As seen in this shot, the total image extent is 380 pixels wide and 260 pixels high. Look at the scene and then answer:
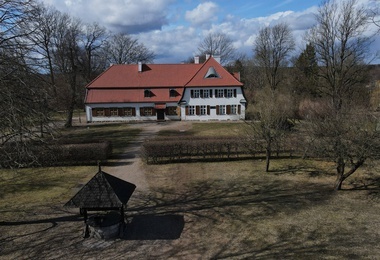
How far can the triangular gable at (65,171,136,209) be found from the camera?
9.53 m

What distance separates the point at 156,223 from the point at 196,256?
8.57 ft

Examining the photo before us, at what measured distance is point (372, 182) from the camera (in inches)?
608

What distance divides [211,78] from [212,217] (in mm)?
30762

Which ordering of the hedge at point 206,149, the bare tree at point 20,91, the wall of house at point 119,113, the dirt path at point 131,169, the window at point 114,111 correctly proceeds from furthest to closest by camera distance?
the window at point 114,111, the wall of house at point 119,113, the hedge at point 206,149, the dirt path at point 131,169, the bare tree at point 20,91

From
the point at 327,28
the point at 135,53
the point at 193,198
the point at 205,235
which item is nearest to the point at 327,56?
the point at 327,28

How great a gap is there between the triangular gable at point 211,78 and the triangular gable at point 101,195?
101 ft

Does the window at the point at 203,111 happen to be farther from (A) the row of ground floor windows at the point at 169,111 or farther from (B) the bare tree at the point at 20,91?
(B) the bare tree at the point at 20,91

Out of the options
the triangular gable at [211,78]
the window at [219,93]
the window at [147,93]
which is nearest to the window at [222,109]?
the window at [219,93]

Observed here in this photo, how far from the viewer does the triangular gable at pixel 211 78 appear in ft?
130

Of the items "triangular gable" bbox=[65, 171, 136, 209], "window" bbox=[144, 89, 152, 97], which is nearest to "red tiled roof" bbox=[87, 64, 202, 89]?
"window" bbox=[144, 89, 152, 97]

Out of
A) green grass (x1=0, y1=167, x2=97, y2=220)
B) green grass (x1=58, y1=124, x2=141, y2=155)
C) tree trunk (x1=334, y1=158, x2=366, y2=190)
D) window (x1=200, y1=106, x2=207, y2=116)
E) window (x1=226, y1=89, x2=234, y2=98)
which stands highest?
window (x1=226, y1=89, x2=234, y2=98)

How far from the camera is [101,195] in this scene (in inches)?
383

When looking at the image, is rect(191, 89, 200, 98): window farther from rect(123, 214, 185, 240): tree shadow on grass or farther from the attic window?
rect(123, 214, 185, 240): tree shadow on grass

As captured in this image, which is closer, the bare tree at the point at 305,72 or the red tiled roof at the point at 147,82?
the red tiled roof at the point at 147,82
